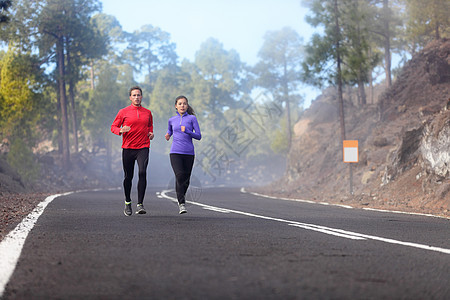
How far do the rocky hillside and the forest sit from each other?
94.6 inches

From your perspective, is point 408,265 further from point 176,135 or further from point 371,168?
point 371,168

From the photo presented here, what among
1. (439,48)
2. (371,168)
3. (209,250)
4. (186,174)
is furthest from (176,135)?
(439,48)

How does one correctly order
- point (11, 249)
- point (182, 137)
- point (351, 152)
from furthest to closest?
point (351, 152) < point (182, 137) < point (11, 249)

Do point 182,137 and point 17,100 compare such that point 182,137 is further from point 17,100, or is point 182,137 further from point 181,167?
point 17,100

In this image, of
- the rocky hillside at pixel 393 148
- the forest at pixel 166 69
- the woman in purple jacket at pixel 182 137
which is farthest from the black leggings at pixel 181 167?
the forest at pixel 166 69

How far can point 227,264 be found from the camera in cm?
484

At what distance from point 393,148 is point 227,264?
20.9 meters

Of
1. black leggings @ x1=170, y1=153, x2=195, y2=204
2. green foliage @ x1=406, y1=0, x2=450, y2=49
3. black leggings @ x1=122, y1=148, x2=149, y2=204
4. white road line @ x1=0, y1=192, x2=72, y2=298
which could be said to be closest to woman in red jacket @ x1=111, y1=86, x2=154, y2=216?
black leggings @ x1=122, y1=148, x2=149, y2=204

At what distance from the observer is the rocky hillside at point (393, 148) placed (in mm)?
17750

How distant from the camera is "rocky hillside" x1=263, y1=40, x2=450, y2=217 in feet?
58.2

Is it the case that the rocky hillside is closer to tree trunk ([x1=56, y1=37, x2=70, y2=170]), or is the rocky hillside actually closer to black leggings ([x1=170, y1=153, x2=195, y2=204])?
black leggings ([x1=170, y1=153, x2=195, y2=204])

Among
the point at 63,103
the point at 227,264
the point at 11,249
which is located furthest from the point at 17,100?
the point at 227,264

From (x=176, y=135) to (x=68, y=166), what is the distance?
3569 centimetres

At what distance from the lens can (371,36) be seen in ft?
146
